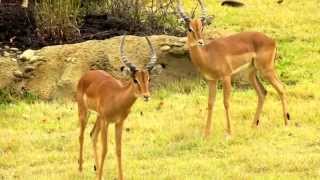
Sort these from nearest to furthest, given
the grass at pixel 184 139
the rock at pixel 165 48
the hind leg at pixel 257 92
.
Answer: the grass at pixel 184 139 → the hind leg at pixel 257 92 → the rock at pixel 165 48

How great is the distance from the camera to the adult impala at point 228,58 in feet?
31.0

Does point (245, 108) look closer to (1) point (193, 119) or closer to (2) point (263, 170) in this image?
(1) point (193, 119)

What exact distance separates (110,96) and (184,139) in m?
1.86

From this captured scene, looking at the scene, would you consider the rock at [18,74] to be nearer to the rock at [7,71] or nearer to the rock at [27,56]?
the rock at [7,71]

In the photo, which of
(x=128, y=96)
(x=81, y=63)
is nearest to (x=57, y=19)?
(x=81, y=63)

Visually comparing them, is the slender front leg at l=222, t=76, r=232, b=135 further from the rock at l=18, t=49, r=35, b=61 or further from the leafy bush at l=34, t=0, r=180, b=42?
the leafy bush at l=34, t=0, r=180, b=42

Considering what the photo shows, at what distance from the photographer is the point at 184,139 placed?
917 cm

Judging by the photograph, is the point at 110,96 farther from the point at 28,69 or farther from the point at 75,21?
the point at 75,21

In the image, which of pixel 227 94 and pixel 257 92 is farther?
pixel 257 92

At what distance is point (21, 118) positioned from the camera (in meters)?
10.4

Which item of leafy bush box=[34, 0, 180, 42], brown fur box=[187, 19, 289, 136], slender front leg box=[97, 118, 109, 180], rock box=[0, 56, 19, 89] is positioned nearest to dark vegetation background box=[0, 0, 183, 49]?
leafy bush box=[34, 0, 180, 42]

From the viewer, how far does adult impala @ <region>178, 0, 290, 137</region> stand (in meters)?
9.44

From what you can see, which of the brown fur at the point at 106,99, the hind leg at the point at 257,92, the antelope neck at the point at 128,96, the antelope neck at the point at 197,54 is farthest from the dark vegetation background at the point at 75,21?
the antelope neck at the point at 128,96

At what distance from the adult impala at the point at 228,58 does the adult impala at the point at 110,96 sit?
1.63 metres
